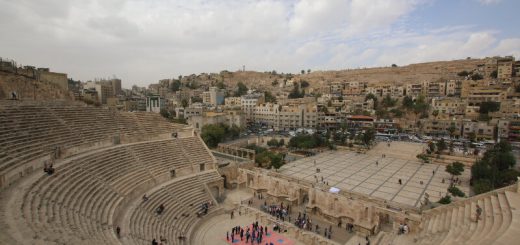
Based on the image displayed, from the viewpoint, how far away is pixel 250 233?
19438mm

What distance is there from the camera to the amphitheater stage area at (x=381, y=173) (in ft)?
95.3

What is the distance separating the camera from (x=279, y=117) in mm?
67000

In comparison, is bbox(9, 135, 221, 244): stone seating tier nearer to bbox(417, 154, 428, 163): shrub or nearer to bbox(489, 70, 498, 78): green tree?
bbox(417, 154, 428, 163): shrub

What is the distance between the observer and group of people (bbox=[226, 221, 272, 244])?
18.4m

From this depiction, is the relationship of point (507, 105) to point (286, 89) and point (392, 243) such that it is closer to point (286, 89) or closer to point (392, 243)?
point (392, 243)

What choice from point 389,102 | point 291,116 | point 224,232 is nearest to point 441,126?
point 389,102

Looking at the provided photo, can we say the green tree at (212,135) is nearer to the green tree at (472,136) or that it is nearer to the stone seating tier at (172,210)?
the stone seating tier at (172,210)

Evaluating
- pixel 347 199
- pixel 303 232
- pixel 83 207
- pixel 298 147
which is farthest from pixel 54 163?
pixel 298 147

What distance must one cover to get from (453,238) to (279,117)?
55.1 meters

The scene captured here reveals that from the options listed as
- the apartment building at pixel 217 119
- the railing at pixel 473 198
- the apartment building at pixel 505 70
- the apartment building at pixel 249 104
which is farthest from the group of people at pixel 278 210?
the apartment building at pixel 505 70

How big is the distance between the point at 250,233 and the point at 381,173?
22.4 metres

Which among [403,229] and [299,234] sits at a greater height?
[403,229]

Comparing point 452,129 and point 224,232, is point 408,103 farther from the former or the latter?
point 224,232

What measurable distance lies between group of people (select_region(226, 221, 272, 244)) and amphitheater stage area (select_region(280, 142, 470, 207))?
41.4 ft
